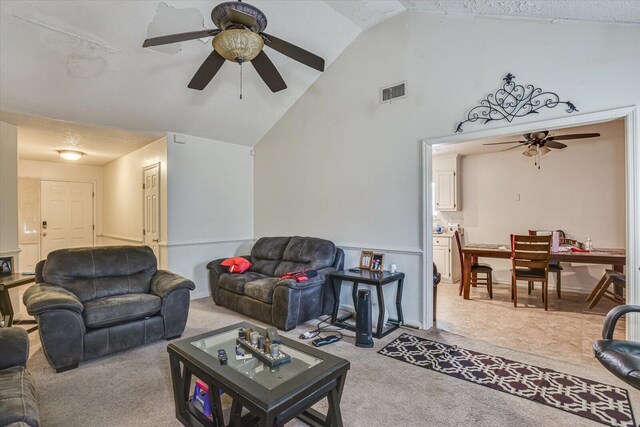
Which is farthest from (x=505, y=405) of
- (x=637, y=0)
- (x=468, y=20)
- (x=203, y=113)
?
(x=203, y=113)

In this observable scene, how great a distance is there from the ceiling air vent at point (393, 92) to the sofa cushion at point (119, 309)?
3.38 m

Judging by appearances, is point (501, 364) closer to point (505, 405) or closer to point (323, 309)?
point (505, 405)

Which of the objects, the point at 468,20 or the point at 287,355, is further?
the point at 468,20

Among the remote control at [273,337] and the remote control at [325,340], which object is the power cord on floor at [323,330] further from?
the remote control at [273,337]

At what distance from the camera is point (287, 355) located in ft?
6.13

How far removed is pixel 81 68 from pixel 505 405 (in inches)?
191

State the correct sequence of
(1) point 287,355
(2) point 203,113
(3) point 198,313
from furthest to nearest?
1. (2) point 203,113
2. (3) point 198,313
3. (1) point 287,355

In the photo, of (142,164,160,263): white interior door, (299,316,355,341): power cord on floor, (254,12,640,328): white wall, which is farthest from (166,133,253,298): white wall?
(299,316,355,341): power cord on floor

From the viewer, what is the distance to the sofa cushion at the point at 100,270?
10.4 feet

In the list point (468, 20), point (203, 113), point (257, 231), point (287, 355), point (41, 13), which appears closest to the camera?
point (287, 355)

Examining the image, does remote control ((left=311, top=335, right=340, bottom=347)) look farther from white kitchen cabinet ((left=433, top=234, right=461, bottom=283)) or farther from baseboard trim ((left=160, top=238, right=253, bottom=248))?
white kitchen cabinet ((left=433, top=234, right=461, bottom=283))

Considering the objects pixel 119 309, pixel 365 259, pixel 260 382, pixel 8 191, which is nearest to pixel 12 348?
pixel 119 309

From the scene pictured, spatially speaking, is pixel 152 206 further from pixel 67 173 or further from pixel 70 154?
pixel 67 173

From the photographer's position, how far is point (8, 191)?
406 cm
